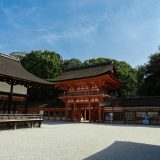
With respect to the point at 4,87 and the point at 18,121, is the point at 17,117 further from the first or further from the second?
the point at 4,87

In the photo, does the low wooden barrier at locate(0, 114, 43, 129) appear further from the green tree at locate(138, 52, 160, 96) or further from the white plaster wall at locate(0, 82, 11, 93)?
the green tree at locate(138, 52, 160, 96)

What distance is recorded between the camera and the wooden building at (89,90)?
33.5 metres

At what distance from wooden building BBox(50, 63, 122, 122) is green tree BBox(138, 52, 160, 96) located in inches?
278

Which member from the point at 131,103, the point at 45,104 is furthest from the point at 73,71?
the point at 131,103

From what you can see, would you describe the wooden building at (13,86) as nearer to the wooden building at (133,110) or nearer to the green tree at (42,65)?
the wooden building at (133,110)

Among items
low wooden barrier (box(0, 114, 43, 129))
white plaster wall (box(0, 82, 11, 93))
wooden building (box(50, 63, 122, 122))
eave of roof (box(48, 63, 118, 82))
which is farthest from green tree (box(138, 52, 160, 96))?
white plaster wall (box(0, 82, 11, 93))

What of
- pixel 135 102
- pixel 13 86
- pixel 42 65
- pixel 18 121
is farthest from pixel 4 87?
pixel 42 65

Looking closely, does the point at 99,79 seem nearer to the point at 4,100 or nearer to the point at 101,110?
the point at 101,110

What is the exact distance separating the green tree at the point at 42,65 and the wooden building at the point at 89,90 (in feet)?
44.3

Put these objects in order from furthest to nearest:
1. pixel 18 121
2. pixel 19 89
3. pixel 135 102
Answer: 1. pixel 135 102
2. pixel 19 89
3. pixel 18 121

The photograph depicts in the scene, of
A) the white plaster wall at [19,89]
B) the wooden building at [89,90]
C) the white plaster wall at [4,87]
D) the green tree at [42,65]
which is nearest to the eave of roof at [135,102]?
the wooden building at [89,90]

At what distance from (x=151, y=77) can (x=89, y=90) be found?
14907 millimetres

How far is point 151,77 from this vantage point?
43062 millimetres

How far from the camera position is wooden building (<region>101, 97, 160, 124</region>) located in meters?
28.7
